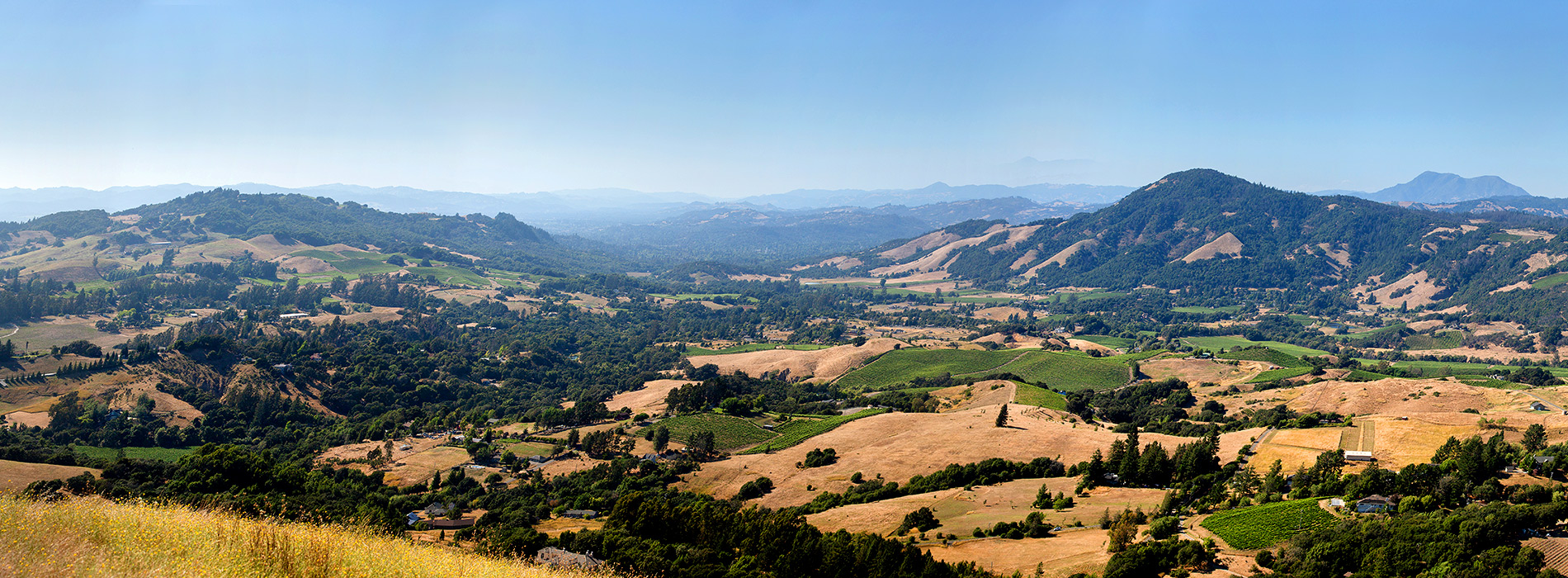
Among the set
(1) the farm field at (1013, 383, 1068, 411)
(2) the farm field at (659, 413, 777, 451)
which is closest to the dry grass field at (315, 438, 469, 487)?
(2) the farm field at (659, 413, 777, 451)

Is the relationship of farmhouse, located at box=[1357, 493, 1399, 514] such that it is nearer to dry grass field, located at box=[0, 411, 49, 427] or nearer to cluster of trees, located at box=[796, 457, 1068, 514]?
cluster of trees, located at box=[796, 457, 1068, 514]

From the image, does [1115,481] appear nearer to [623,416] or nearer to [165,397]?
[623,416]

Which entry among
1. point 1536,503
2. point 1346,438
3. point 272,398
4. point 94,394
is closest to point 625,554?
point 1536,503

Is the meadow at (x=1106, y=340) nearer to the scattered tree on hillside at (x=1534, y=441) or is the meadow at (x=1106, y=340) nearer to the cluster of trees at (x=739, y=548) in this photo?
the scattered tree on hillside at (x=1534, y=441)

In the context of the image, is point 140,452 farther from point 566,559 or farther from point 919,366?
point 919,366

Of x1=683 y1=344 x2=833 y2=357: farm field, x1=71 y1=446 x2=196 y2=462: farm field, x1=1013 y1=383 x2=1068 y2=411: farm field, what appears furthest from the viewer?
x1=683 y1=344 x2=833 y2=357: farm field

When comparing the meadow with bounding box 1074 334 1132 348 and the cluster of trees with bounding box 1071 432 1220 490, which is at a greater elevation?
the cluster of trees with bounding box 1071 432 1220 490

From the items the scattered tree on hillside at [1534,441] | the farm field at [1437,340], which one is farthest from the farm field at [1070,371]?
the farm field at [1437,340]
